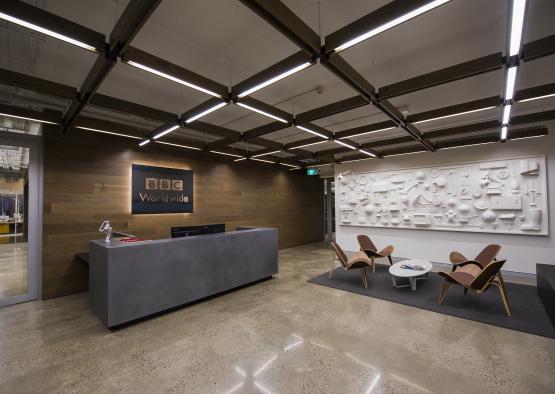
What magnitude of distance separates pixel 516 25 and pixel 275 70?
2036 mm

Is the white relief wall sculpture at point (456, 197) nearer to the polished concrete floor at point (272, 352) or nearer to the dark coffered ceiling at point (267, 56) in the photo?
the dark coffered ceiling at point (267, 56)

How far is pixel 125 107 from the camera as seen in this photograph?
3746mm

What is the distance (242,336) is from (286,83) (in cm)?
354

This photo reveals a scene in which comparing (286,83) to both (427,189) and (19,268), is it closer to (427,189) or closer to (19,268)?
(427,189)

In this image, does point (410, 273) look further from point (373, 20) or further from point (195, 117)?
point (195, 117)

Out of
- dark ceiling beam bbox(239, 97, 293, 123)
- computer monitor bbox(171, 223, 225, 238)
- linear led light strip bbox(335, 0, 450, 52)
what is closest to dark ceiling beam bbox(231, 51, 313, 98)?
dark ceiling beam bbox(239, 97, 293, 123)

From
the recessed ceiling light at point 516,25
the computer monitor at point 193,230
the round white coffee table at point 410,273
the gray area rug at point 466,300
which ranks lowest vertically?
the gray area rug at point 466,300

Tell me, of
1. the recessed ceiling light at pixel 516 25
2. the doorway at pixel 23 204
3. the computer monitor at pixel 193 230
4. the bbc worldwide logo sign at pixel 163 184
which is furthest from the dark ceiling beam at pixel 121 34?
the bbc worldwide logo sign at pixel 163 184

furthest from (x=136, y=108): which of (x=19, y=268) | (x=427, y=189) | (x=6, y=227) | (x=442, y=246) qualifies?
Result: (x=442, y=246)

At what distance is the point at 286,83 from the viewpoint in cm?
381

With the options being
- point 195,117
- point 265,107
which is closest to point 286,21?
point 265,107

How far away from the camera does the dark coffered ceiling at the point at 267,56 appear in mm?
2205

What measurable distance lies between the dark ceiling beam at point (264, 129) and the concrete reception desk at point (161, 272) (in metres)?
1.98

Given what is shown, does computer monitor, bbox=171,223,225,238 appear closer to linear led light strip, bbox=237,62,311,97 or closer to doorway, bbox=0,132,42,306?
linear led light strip, bbox=237,62,311,97
